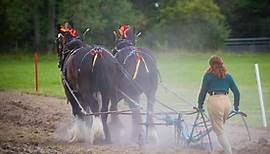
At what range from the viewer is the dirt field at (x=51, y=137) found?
39.1 ft

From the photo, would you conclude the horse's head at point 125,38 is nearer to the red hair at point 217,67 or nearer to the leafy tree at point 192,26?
the red hair at point 217,67

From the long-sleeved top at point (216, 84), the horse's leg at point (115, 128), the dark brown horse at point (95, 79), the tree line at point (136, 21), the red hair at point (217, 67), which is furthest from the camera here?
the tree line at point (136, 21)

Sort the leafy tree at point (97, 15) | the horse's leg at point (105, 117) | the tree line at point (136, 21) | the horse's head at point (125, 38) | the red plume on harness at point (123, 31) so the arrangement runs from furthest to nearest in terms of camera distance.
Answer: the tree line at point (136, 21) → the leafy tree at point (97, 15) → the red plume on harness at point (123, 31) → the horse's head at point (125, 38) → the horse's leg at point (105, 117)

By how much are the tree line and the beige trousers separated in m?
41.8

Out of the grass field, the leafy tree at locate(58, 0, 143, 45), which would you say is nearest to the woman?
the grass field

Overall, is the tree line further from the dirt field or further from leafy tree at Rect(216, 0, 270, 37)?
the dirt field

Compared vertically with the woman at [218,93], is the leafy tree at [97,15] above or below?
above

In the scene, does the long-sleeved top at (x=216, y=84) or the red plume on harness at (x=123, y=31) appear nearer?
the long-sleeved top at (x=216, y=84)

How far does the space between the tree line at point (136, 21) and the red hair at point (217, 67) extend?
41.8m

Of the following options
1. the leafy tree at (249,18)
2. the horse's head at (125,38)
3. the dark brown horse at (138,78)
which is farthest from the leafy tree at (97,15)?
the dark brown horse at (138,78)

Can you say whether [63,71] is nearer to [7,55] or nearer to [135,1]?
[7,55]

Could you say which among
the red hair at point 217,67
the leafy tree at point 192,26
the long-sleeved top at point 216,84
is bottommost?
the long-sleeved top at point 216,84

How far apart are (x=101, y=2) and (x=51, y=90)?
104 feet

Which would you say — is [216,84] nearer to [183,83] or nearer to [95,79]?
[95,79]
